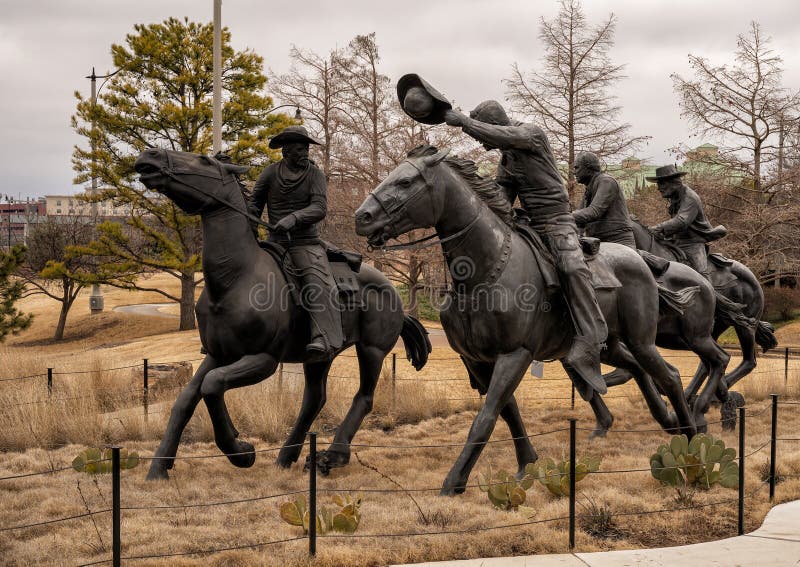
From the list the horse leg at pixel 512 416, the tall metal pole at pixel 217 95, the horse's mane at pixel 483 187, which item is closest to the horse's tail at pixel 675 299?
the horse leg at pixel 512 416

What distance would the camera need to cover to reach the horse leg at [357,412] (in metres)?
7.82

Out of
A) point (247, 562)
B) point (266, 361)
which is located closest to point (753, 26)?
point (266, 361)

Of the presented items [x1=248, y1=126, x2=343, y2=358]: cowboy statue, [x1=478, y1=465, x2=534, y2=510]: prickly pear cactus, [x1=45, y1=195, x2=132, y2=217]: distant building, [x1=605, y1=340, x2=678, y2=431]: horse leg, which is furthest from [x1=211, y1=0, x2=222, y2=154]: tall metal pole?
[x1=45, y1=195, x2=132, y2=217]: distant building

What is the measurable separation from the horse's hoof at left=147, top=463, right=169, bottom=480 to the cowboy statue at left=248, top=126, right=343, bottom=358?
165cm

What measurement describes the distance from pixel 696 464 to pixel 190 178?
4.92 meters

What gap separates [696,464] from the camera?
6746 mm

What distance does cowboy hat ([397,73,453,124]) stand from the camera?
6.29 metres

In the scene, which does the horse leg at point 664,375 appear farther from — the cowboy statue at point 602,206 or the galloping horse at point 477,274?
the cowboy statue at point 602,206

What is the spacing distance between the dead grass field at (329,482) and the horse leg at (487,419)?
0.16m

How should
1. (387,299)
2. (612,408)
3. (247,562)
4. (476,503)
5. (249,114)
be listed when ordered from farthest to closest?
(249,114) < (612,408) < (387,299) < (476,503) < (247,562)

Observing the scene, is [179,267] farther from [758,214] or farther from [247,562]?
[247,562]

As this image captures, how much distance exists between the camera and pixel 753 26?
23.6 meters

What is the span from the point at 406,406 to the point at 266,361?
171 inches

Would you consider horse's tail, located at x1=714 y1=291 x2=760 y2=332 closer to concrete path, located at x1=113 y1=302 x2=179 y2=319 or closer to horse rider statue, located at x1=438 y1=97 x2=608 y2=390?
horse rider statue, located at x1=438 y1=97 x2=608 y2=390
